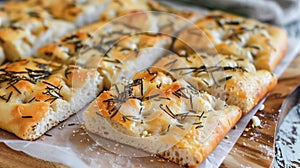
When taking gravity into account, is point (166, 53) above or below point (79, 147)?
above

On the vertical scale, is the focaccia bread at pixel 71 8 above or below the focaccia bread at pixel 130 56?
above

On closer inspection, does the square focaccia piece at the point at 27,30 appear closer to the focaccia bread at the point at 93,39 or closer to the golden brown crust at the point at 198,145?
the focaccia bread at the point at 93,39

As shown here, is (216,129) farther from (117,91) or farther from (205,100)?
(117,91)

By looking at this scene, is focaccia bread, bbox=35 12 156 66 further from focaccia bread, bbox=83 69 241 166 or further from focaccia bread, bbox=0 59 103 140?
focaccia bread, bbox=83 69 241 166

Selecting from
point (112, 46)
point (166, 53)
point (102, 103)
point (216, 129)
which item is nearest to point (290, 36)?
point (166, 53)

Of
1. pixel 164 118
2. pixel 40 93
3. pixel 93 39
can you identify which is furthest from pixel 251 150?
pixel 93 39

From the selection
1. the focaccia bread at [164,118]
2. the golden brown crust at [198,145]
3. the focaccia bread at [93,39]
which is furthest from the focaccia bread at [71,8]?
the golden brown crust at [198,145]

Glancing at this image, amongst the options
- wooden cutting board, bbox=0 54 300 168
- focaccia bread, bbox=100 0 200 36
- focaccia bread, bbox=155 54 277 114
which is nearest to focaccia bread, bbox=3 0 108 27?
focaccia bread, bbox=100 0 200 36
